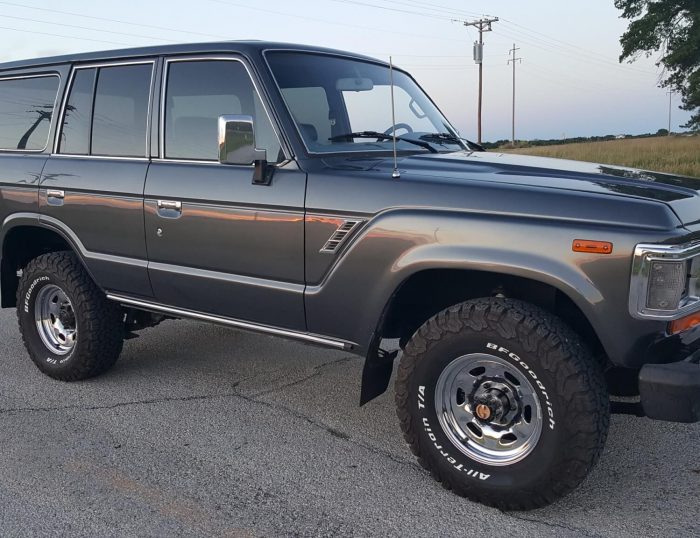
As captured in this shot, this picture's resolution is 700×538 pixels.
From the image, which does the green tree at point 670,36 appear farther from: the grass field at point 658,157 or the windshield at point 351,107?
the windshield at point 351,107

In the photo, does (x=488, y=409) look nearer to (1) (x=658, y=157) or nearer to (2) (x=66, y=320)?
(2) (x=66, y=320)

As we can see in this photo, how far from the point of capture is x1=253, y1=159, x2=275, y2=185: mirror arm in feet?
11.9

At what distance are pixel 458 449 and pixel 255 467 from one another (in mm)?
989

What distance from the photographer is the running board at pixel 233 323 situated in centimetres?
361

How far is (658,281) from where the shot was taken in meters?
2.77

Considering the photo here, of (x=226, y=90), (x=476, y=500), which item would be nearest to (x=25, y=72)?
(x=226, y=90)

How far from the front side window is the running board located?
850 mm

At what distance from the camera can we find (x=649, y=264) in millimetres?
2748

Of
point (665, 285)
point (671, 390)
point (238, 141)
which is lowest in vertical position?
point (671, 390)

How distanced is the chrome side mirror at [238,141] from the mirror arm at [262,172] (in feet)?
0.04

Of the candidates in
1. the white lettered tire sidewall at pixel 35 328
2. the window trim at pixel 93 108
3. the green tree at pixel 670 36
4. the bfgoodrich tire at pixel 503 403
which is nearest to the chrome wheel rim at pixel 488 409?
the bfgoodrich tire at pixel 503 403

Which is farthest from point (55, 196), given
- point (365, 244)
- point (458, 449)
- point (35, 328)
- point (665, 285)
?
point (665, 285)

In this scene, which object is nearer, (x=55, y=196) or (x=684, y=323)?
(x=684, y=323)

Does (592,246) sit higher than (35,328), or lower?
higher
